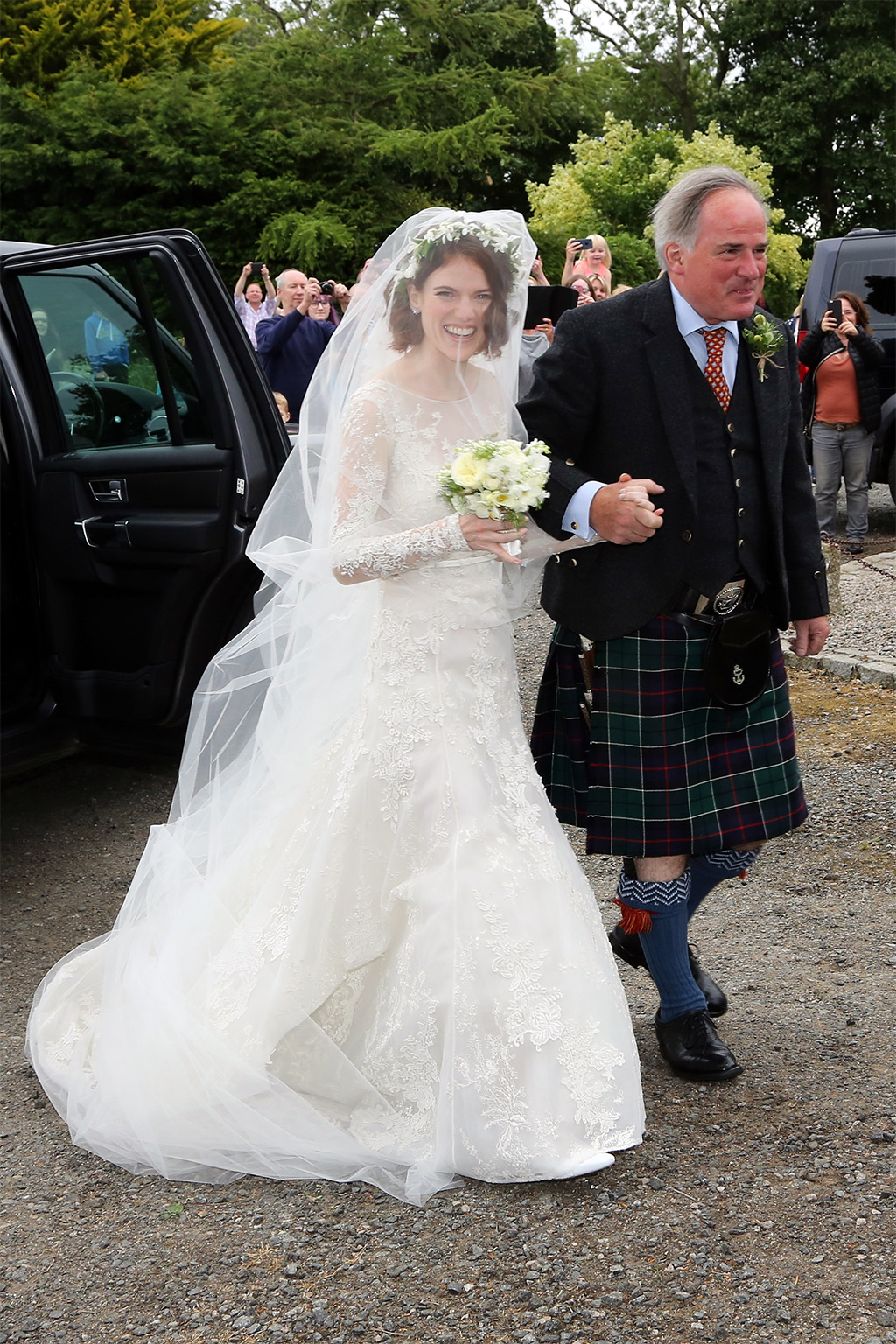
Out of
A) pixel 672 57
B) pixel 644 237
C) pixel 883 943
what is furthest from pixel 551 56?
pixel 883 943

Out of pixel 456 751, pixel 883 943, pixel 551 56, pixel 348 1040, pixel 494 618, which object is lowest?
pixel 883 943

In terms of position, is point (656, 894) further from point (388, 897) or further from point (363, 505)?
point (363, 505)

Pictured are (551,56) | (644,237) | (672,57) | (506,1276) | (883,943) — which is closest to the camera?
(506,1276)

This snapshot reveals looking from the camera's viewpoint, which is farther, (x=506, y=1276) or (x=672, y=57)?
(x=672, y=57)

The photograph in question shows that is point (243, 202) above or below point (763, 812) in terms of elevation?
above

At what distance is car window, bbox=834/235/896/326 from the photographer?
10555 mm

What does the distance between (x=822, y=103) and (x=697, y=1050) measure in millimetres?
28333

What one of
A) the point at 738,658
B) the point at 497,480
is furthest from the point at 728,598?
the point at 497,480

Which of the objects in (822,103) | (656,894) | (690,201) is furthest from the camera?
(822,103)

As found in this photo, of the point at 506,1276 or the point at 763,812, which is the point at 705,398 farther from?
the point at 506,1276

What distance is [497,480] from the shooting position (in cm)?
266

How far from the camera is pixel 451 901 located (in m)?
2.74

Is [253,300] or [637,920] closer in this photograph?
[637,920]

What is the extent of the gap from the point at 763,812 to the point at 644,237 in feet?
58.8
